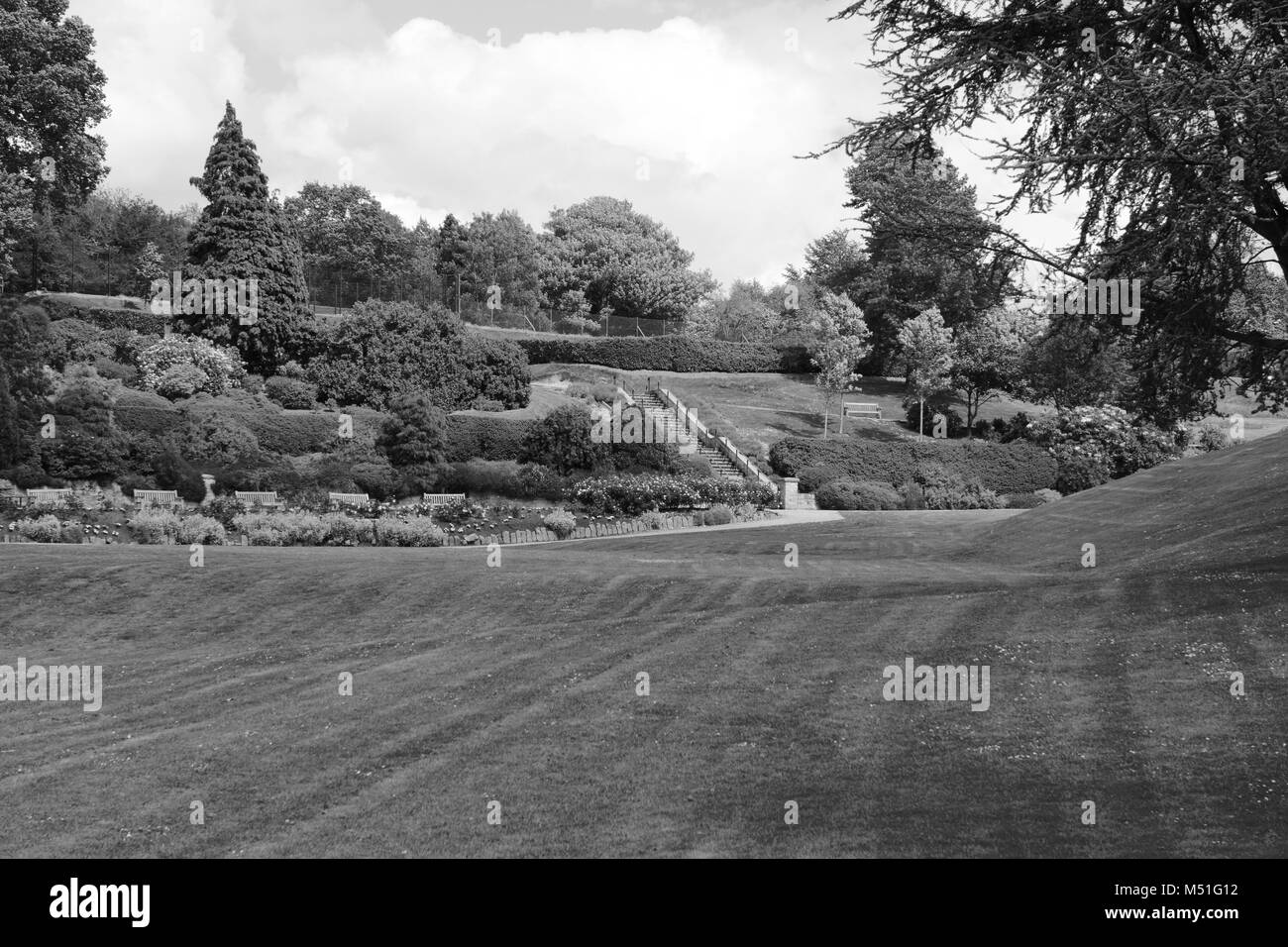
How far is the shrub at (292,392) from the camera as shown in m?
35.4

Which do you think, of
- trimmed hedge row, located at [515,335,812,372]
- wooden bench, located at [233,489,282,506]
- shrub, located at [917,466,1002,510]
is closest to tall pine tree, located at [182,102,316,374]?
trimmed hedge row, located at [515,335,812,372]

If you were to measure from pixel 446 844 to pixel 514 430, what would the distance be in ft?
83.1

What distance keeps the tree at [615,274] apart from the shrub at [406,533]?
46.9 meters

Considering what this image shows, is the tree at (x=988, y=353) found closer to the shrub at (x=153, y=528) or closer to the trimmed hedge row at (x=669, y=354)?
the trimmed hedge row at (x=669, y=354)

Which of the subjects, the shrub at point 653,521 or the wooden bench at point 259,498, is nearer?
the wooden bench at point 259,498

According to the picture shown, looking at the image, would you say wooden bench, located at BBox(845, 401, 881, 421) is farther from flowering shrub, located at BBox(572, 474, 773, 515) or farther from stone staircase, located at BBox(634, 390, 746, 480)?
flowering shrub, located at BBox(572, 474, 773, 515)

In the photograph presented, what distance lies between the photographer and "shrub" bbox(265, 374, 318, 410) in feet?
116

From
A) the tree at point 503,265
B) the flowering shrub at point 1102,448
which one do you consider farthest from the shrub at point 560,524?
the tree at point 503,265

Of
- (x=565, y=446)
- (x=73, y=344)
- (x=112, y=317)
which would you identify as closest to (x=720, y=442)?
(x=565, y=446)

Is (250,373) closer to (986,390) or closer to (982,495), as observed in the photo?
(982,495)

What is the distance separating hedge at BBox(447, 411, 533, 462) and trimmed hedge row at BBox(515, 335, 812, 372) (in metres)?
20.2

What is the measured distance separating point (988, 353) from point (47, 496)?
116 feet
